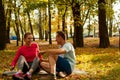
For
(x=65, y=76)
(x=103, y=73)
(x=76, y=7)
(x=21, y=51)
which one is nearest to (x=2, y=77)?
(x=21, y=51)

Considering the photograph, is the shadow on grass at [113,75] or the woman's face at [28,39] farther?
the shadow on grass at [113,75]

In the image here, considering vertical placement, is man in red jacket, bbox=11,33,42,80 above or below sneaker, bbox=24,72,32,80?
above

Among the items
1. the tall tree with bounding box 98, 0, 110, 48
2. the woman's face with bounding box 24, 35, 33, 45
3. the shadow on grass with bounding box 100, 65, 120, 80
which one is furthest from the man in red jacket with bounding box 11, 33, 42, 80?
the tall tree with bounding box 98, 0, 110, 48

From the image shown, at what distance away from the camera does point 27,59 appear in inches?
430

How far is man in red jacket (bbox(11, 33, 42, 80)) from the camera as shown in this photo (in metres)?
10.0

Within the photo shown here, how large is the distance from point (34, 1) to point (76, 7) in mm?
6123

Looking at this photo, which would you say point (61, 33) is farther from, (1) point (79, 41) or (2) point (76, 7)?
(1) point (79, 41)

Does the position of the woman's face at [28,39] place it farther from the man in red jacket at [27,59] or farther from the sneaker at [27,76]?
the sneaker at [27,76]

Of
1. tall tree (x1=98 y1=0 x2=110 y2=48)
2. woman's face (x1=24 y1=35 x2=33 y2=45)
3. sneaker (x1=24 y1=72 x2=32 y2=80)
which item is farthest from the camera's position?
tall tree (x1=98 y1=0 x2=110 y2=48)

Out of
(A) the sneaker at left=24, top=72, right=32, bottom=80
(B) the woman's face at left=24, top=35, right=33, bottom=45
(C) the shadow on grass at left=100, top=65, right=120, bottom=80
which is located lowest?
(C) the shadow on grass at left=100, top=65, right=120, bottom=80

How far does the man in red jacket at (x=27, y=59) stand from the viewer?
10.0 m

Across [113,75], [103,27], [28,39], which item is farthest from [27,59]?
[103,27]

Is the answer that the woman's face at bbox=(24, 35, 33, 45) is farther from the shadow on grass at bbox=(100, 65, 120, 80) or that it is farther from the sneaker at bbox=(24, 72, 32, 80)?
the shadow on grass at bbox=(100, 65, 120, 80)

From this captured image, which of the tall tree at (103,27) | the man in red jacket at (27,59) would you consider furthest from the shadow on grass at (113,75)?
the tall tree at (103,27)
